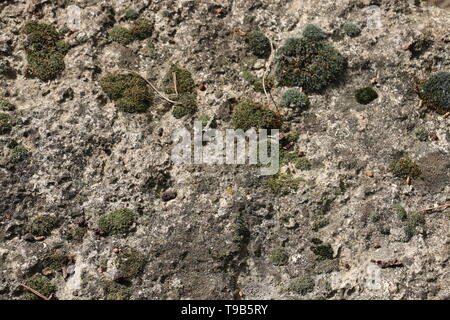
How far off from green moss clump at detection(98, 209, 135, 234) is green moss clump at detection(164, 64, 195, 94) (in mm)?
2950

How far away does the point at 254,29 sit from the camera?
12.5m

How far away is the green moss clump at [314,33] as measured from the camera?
A: 482 inches

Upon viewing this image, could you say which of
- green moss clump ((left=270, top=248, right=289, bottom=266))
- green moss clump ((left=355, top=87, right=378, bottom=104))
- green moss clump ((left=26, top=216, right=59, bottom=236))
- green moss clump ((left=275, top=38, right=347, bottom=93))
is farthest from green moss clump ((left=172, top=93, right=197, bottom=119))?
green moss clump ((left=355, top=87, right=378, bottom=104))

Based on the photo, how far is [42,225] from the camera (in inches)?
414

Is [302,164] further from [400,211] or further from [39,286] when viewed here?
[39,286]

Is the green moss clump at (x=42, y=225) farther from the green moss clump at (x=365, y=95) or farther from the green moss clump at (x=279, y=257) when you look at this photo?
the green moss clump at (x=365, y=95)

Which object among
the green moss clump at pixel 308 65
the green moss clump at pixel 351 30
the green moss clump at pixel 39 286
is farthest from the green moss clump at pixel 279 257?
the green moss clump at pixel 351 30

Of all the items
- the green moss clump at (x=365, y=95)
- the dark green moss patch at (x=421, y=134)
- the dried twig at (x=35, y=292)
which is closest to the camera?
the dried twig at (x=35, y=292)

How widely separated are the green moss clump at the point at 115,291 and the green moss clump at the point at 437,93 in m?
7.67


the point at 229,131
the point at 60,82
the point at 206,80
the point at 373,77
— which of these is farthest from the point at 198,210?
the point at 373,77

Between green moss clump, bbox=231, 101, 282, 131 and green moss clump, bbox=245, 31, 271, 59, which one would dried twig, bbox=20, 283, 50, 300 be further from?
green moss clump, bbox=245, 31, 271, 59

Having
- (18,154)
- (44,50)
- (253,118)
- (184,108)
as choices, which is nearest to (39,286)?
(18,154)

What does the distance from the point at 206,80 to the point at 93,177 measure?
3294 millimetres

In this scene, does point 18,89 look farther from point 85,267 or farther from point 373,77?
point 373,77
